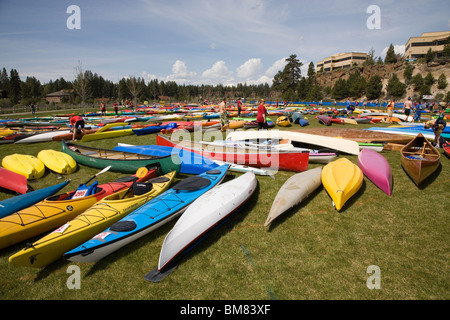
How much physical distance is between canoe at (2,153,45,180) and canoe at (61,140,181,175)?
118 cm

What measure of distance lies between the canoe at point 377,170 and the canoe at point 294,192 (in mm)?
1499

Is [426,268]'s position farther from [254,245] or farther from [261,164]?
[261,164]

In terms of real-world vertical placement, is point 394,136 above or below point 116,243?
above

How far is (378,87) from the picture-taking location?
52125mm

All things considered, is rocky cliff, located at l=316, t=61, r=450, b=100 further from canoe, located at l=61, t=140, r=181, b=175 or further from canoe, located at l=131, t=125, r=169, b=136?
canoe, located at l=61, t=140, r=181, b=175

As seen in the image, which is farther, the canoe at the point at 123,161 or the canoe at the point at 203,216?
the canoe at the point at 123,161

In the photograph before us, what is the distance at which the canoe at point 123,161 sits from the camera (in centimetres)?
629

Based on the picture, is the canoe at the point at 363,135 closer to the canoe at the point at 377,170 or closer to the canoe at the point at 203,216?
the canoe at the point at 377,170

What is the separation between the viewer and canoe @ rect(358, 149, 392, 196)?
5504 mm

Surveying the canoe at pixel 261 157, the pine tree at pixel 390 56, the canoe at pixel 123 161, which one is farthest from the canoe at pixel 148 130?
the pine tree at pixel 390 56

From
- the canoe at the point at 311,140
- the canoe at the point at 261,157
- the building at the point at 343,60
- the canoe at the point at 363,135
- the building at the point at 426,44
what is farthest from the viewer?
the building at the point at 343,60

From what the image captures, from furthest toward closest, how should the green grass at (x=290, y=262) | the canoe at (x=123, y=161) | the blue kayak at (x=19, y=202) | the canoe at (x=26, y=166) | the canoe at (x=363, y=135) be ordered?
the canoe at (x=363, y=135) < the canoe at (x=26, y=166) < the canoe at (x=123, y=161) < the blue kayak at (x=19, y=202) < the green grass at (x=290, y=262)
